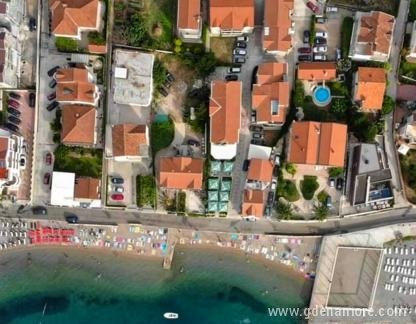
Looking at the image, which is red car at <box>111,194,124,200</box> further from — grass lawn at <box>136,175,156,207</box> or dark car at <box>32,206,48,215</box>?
dark car at <box>32,206,48,215</box>

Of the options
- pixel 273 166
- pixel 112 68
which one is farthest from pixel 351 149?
pixel 112 68

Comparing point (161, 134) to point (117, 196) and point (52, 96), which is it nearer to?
point (117, 196)

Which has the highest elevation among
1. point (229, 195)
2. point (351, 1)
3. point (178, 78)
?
point (351, 1)

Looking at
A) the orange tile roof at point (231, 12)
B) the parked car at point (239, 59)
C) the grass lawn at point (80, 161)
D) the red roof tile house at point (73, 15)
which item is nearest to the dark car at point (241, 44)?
the parked car at point (239, 59)

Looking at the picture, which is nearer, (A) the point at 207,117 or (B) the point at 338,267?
(A) the point at 207,117

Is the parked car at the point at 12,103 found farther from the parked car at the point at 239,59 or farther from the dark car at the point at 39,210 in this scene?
the parked car at the point at 239,59

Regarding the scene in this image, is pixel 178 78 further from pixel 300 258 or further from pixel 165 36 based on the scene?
pixel 300 258
